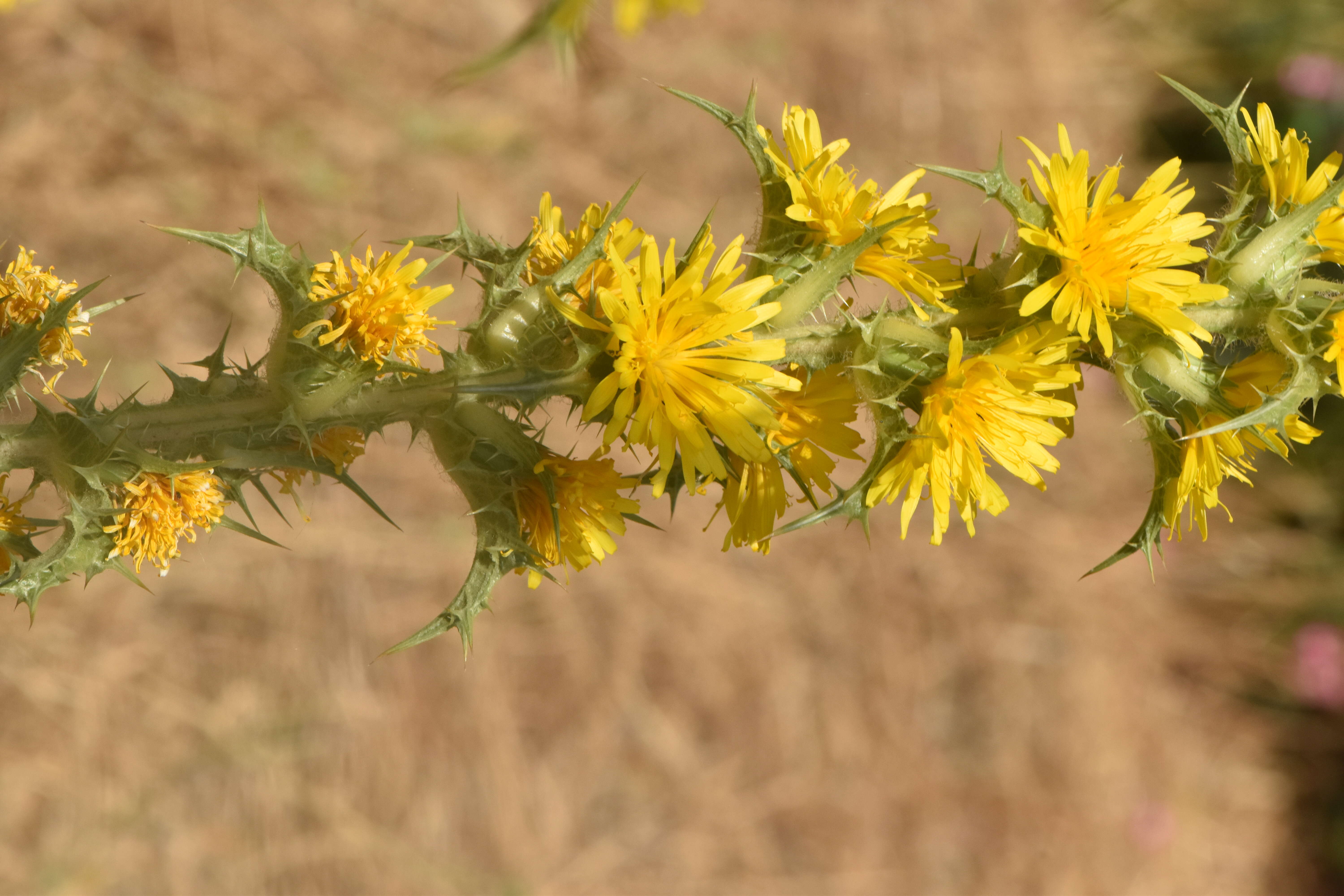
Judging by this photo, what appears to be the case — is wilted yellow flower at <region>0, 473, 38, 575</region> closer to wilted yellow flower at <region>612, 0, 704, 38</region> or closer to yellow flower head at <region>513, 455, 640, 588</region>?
yellow flower head at <region>513, 455, 640, 588</region>

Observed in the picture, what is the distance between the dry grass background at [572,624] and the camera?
3990mm

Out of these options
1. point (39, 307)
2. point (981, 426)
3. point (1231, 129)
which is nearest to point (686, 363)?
point (981, 426)

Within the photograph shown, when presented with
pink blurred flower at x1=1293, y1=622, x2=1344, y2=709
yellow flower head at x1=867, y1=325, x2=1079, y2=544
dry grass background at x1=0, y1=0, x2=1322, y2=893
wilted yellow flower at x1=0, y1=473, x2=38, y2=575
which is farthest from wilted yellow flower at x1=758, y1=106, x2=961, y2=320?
pink blurred flower at x1=1293, y1=622, x2=1344, y2=709

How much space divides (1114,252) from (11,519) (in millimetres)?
1745

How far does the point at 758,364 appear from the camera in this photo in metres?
1.38

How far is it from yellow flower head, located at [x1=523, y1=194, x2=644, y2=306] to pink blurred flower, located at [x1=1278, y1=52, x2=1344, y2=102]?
6.46 meters

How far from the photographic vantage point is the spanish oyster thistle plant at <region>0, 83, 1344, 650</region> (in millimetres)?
1373

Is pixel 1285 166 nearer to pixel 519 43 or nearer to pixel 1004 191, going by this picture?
pixel 1004 191

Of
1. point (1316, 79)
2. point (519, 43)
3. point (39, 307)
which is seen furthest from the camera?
point (1316, 79)

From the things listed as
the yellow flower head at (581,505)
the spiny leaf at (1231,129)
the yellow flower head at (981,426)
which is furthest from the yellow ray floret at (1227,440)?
the yellow flower head at (581,505)

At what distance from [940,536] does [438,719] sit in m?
3.57

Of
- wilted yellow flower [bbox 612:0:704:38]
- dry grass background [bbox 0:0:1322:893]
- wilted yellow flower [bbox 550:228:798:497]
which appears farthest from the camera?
dry grass background [bbox 0:0:1322:893]

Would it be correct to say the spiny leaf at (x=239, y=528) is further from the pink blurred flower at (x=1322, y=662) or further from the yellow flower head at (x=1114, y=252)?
the pink blurred flower at (x=1322, y=662)

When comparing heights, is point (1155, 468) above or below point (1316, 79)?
below
